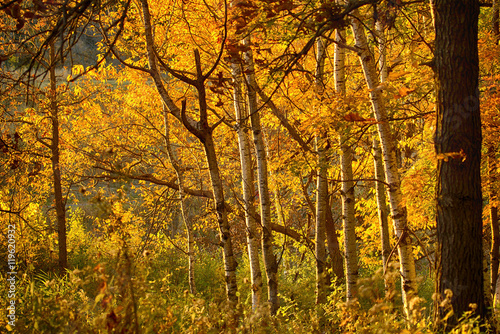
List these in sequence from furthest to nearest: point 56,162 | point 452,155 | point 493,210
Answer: point 56,162
point 493,210
point 452,155

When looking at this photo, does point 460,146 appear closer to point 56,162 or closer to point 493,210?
point 493,210

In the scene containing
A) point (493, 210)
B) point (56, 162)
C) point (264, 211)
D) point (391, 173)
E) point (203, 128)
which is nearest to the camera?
point (203, 128)

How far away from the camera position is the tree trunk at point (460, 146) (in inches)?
111

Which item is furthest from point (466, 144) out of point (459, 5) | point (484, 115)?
point (484, 115)

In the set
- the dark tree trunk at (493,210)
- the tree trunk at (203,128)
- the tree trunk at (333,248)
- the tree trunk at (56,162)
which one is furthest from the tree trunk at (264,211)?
the tree trunk at (56,162)

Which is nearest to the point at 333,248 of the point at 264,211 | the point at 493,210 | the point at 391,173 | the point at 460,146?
the point at 493,210

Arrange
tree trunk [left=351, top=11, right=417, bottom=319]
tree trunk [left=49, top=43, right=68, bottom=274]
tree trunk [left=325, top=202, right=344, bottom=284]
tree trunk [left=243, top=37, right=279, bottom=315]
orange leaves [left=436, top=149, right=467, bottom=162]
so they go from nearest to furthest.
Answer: orange leaves [left=436, top=149, right=467, bottom=162] < tree trunk [left=351, top=11, right=417, bottom=319] < tree trunk [left=243, top=37, right=279, bottom=315] < tree trunk [left=49, top=43, right=68, bottom=274] < tree trunk [left=325, top=202, right=344, bottom=284]

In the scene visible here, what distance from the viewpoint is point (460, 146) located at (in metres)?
2.84

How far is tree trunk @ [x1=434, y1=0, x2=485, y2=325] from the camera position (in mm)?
2832

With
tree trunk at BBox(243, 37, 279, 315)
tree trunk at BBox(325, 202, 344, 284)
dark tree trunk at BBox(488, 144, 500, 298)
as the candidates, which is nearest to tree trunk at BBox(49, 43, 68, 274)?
tree trunk at BBox(243, 37, 279, 315)

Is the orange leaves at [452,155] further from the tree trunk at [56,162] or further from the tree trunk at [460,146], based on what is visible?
the tree trunk at [56,162]

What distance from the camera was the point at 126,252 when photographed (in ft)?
6.06

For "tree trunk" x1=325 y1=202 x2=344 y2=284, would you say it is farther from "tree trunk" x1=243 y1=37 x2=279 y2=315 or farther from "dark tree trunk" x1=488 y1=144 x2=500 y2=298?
"tree trunk" x1=243 y1=37 x2=279 y2=315

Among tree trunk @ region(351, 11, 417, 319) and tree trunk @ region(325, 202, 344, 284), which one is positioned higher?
tree trunk @ region(351, 11, 417, 319)
